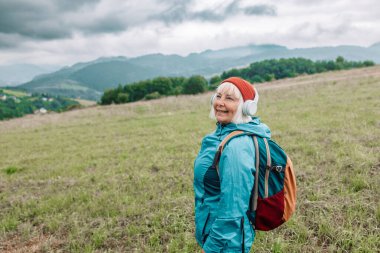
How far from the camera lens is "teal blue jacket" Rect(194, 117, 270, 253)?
2.34 m

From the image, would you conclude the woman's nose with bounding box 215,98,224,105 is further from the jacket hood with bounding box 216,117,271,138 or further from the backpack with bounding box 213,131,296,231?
the backpack with bounding box 213,131,296,231

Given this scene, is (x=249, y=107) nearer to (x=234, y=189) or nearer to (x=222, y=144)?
(x=222, y=144)

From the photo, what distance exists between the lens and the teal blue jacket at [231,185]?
2.34 metres

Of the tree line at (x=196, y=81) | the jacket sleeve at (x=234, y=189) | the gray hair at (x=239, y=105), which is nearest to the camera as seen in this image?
the jacket sleeve at (x=234, y=189)

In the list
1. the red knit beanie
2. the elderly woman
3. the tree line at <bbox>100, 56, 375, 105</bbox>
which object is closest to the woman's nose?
the elderly woman

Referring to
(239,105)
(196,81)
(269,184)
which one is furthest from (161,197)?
(196,81)

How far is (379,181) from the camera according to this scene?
5977 mm

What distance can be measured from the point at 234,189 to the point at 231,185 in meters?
0.04

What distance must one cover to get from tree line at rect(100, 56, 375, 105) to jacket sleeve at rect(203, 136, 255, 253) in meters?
77.4

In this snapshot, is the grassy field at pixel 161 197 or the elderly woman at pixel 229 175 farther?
the grassy field at pixel 161 197

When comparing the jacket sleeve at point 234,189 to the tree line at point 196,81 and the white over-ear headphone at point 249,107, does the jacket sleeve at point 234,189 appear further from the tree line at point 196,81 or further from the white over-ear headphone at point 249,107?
the tree line at point 196,81

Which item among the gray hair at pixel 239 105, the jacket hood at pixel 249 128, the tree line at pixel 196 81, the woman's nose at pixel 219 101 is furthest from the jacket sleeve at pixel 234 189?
the tree line at pixel 196 81

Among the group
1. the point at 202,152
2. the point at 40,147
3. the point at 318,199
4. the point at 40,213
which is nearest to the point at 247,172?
the point at 202,152

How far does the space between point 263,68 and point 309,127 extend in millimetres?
107921
